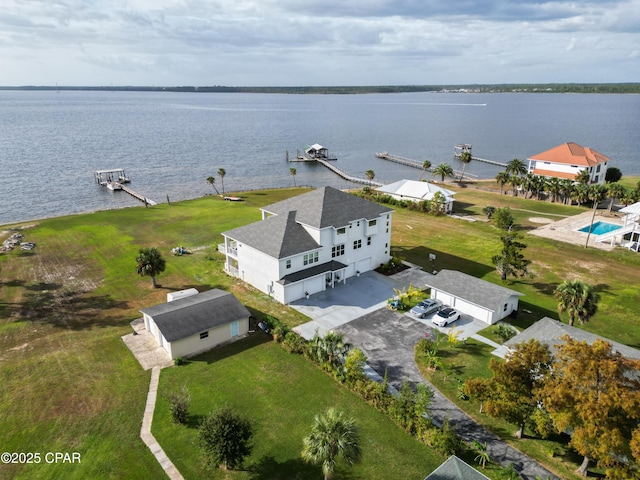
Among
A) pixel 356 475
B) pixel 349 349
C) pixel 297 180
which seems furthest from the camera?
pixel 297 180

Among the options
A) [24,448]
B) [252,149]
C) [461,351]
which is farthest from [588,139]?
[24,448]

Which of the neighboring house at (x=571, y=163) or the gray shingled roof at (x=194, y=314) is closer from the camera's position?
the gray shingled roof at (x=194, y=314)

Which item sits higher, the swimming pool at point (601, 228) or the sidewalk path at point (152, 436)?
the swimming pool at point (601, 228)

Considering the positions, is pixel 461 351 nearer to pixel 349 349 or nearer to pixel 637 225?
pixel 349 349

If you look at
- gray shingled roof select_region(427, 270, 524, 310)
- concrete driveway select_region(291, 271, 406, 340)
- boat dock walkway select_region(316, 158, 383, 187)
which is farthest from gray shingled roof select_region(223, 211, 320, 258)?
boat dock walkway select_region(316, 158, 383, 187)

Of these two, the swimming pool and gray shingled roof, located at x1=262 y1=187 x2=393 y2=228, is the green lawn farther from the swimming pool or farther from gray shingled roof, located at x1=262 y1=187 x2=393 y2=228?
the swimming pool

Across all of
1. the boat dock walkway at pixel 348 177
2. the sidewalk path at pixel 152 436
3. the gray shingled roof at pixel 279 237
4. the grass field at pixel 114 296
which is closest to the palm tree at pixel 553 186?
the grass field at pixel 114 296

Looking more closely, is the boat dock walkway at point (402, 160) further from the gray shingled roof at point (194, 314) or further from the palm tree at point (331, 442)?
the palm tree at point (331, 442)

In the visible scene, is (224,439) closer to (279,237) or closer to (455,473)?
(455,473)
